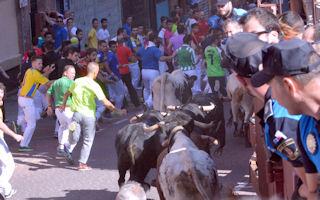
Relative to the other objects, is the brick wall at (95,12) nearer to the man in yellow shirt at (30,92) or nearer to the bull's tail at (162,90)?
the man in yellow shirt at (30,92)

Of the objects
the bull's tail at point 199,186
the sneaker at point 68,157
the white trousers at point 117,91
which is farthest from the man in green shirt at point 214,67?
the bull's tail at point 199,186

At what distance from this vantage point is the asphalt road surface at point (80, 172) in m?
10.4

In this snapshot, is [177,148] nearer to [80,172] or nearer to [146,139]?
[146,139]

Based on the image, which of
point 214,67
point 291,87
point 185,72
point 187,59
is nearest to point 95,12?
point 187,59

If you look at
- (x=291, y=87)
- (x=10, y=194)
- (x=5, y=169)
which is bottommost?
(x=10, y=194)

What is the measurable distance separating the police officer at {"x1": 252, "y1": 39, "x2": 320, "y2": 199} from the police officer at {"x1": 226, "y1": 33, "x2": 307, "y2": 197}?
53cm

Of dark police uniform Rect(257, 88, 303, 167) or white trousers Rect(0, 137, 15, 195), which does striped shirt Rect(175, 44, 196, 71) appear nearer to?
white trousers Rect(0, 137, 15, 195)

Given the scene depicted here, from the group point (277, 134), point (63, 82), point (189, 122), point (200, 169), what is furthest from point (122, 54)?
point (277, 134)

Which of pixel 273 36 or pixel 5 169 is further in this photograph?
pixel 5 169

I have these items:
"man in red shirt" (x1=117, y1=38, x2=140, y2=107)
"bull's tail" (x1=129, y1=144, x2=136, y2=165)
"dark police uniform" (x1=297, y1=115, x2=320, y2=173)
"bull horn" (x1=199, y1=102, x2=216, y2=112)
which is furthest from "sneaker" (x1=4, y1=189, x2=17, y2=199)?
"man in red shirt" (x1=117, y1=38, x2=140, y2=107)

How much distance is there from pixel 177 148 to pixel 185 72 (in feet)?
30.7

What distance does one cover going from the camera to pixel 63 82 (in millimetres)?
13148

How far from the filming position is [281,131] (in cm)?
431

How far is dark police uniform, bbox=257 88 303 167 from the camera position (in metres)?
4.23
